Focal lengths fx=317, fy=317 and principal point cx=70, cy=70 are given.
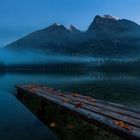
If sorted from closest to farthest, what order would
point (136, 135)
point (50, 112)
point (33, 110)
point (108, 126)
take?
point (136, 135) → point (108, 126) → point (50, 112) → point (33, 110)

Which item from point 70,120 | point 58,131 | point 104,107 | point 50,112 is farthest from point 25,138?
point 50,112

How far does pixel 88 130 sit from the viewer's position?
47.7ft

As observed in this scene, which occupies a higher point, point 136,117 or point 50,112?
point 136,117

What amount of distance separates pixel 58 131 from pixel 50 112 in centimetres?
421

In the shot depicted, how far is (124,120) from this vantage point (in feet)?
36.3

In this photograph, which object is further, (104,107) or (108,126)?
(104,107)

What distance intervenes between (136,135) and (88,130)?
221 inches

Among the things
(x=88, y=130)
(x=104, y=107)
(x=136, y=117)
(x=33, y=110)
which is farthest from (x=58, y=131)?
(x=33, y=110)

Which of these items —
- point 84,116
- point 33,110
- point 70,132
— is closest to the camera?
point 84,116

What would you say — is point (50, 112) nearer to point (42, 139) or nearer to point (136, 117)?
point (42, 139)

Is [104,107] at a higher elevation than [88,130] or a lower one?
higher

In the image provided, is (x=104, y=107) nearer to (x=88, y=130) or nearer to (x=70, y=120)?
(x=88, y=130)

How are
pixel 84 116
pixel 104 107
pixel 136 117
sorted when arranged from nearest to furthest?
pixel 136 117 < pixel 84 116 < pixel 104 107

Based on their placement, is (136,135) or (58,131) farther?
(58,131)
